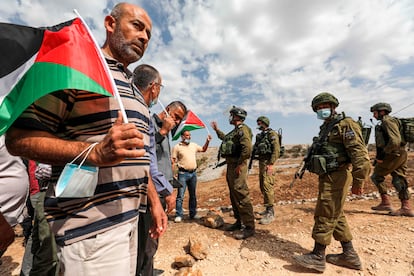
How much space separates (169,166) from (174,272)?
1.59 meters

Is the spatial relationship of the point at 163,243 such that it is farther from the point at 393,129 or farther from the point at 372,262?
the point at 393,129

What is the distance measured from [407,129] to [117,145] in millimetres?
6747

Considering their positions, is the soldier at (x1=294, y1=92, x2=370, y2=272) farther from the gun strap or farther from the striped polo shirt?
the striped polo shirt

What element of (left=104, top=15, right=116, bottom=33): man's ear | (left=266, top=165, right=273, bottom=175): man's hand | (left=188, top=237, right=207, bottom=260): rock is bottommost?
(left=188, top=237, right=207, bottom=260): rock

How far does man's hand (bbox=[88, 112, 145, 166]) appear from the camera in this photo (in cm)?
93

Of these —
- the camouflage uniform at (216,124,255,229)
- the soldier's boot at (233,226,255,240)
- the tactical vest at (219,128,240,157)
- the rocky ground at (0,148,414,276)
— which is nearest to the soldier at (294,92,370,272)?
the rocky ground at (0,148,414,276)

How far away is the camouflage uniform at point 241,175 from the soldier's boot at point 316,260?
126cm

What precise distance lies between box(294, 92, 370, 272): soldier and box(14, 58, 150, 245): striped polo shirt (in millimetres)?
2814

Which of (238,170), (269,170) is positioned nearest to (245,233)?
(238,170)

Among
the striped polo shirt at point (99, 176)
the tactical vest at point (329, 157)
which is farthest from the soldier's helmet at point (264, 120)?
the striped polo shirt at point (99, 176)

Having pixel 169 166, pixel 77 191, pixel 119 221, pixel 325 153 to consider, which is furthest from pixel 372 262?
pixel 77 191

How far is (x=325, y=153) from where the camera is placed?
3.29m

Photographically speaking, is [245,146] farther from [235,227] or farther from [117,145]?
[117,145]

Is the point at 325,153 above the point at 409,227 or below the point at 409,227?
above
